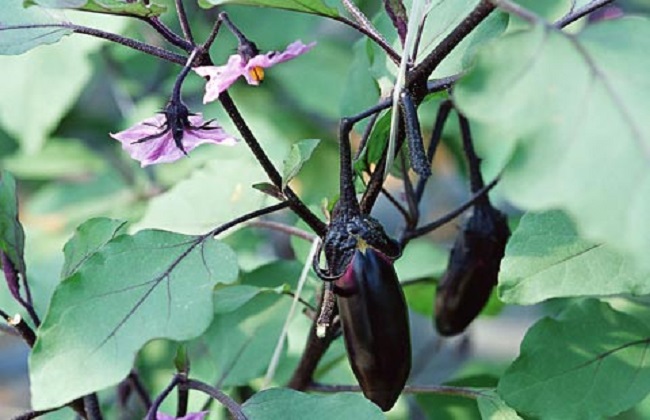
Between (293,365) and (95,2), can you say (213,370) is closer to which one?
(293,365)

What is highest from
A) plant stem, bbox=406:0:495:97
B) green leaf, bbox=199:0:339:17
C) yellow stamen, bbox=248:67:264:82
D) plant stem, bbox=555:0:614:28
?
green leaf, bbox=199:0:339:17

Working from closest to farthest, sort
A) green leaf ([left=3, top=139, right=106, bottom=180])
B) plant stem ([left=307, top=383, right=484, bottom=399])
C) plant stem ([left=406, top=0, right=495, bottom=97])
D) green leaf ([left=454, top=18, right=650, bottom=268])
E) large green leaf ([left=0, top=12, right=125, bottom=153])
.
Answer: green leaf ([left=454, top=18, right=650, bottom=268]) < plant stem ([left=406, top=0, right=495, bottom=97]) < plant stem ([left=307, top=383, right=484, bottom=399]) < large green leaf ([left=0, top=12, right=125, bottom=153]) < green leaf ([left=3, top=139, right=106, bottom=180])

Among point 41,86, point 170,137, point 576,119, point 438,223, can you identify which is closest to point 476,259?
point 438,223

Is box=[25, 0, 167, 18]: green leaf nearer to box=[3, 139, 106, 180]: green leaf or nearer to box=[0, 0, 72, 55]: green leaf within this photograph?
box=[0, 0, 72, 55]: green leaf

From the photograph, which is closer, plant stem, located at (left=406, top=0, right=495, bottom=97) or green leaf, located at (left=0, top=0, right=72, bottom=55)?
plant stem, located at (left=406, top=0, right=495, bottom=97)

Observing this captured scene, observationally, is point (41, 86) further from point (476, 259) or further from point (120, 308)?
point (120, 308)

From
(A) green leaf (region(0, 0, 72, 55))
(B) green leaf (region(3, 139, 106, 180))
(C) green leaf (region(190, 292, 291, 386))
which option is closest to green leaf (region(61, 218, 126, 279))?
(A) green leaf (region(0, 0, 72, 55))

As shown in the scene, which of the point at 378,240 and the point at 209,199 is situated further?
the point at 209,199
